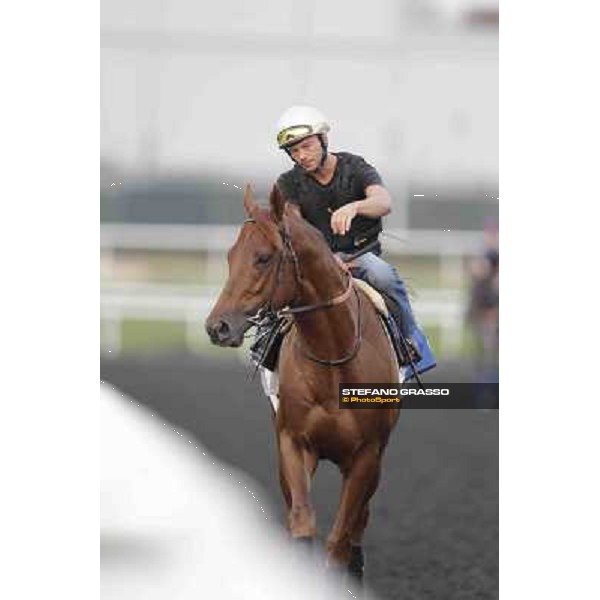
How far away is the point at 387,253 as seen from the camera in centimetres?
482

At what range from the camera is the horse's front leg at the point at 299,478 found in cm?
471

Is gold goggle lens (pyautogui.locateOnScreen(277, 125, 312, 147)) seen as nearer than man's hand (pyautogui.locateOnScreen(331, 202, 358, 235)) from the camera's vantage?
No

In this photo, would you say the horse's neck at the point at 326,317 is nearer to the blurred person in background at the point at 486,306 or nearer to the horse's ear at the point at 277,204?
the horse's ear at the point at 277,204

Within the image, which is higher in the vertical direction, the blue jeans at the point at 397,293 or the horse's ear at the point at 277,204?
the horse's ear at the point at 277,204

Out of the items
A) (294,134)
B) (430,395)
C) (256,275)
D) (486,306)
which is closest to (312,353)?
(256,275)

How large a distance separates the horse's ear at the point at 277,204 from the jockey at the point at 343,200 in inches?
8.9

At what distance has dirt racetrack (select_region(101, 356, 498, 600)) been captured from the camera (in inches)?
191

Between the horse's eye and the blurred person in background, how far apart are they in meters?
0.82

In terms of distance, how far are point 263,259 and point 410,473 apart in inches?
38.2

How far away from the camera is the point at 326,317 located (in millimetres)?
4566

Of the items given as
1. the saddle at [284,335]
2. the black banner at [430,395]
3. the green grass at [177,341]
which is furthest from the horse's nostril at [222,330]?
the black banner at [430,395]

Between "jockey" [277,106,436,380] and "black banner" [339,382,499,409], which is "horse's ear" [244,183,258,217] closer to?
Result: "jockey" [277,106,436,380]

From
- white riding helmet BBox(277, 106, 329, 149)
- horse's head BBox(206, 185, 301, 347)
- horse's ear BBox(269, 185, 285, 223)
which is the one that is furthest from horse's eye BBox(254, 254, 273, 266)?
white riding helmet BBox(277, 106, 329, 149)
